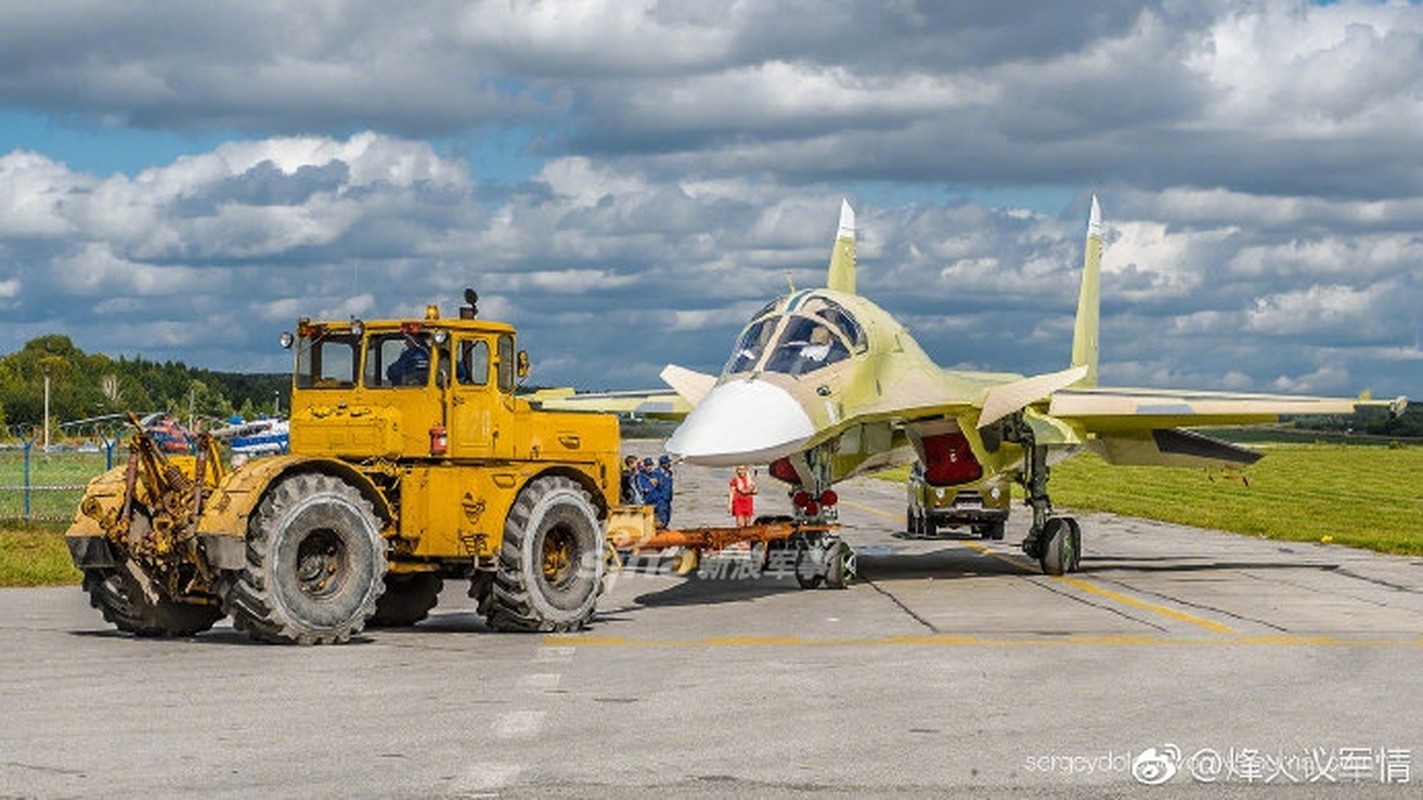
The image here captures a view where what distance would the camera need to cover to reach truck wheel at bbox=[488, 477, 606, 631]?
1716 centimetres

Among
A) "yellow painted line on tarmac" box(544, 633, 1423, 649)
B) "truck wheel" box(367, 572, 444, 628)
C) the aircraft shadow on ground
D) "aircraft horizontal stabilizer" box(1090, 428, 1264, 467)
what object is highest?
"aircraft horizontal stabilizer" box(1090, 428, 1264, 467)

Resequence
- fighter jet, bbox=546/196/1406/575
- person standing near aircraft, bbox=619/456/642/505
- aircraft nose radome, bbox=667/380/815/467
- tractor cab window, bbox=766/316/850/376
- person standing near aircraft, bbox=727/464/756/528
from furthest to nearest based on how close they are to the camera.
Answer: person standing near aircraft, bbox=727/464/756/528 → person standing near aircraft, bbox=619/456/642/505 → tractor cab window, bbox=766/316/850/376 → fighter jet, bbox=546/196/1406/575 → aircraft nose radome, bbox=667/380/815/467

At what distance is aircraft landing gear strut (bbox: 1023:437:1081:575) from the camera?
2636cm

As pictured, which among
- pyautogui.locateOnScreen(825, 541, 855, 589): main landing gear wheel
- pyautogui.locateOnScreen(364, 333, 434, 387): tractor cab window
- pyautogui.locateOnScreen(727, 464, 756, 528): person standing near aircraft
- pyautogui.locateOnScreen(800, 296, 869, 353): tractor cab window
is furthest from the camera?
pyautogui.locateOnScreen(727, 464, 756, 528): person standing near aircraft

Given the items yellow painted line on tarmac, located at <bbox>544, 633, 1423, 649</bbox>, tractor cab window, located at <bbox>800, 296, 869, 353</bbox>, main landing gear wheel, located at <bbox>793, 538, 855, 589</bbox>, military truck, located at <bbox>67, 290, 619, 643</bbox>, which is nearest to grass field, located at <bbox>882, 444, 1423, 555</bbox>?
main landing gear wheel, located at <bbox>793, 538, 855, 589</bbox>

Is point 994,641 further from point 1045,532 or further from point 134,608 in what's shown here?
point 1045,532

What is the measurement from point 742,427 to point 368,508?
17.3ft

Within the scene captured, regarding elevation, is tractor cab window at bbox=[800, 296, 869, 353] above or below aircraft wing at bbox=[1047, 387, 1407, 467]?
above

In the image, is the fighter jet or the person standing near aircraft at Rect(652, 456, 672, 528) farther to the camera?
the person standing near aircraft at Rect(652, 456, 672, 528)

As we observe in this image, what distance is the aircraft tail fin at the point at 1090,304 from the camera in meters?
36.5

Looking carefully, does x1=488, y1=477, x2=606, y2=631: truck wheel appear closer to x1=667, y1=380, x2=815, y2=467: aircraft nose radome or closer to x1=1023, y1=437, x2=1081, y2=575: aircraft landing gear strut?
x1=667, y1=380, x2=815, y2=467: aircraft nose radome

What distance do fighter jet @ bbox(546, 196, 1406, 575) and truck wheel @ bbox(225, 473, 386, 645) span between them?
4.47 metres

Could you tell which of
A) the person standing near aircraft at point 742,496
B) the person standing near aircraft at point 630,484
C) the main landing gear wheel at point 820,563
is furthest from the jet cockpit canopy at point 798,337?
the person standing near aircraft at point 742,496

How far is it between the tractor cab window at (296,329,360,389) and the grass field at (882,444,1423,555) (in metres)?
16.9
